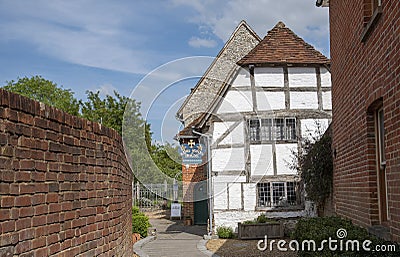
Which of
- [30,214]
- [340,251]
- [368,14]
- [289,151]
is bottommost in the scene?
[340,251]

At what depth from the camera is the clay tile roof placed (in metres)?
18.8

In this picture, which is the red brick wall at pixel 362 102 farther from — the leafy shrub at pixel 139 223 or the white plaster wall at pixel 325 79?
the leafy shrub at pixel 139 223

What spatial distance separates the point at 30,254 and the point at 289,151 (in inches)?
601

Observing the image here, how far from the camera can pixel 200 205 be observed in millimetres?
24203

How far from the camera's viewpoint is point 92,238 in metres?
5.78

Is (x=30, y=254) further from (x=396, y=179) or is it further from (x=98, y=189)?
(x=396, y=179)

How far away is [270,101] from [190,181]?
23.7 feet

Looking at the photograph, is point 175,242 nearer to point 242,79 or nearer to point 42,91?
point 242,79

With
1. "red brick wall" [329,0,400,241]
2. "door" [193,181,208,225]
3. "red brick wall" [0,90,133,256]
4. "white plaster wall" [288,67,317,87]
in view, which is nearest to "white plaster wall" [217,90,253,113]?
"white plaster wall" [288,67,317,87]

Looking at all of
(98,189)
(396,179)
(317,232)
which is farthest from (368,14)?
(98,189)

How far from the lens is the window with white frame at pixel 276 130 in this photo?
61.2ft

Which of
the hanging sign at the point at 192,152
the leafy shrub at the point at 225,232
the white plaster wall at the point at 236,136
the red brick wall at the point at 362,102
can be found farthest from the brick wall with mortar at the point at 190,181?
the red brick wall at the point at 362,102

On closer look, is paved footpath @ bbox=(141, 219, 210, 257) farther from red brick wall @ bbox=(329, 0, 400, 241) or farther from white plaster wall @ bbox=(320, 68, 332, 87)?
white plaster wall @ bbox=(320, 68, 332, 87)

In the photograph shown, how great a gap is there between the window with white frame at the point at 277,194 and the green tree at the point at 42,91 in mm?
9810
